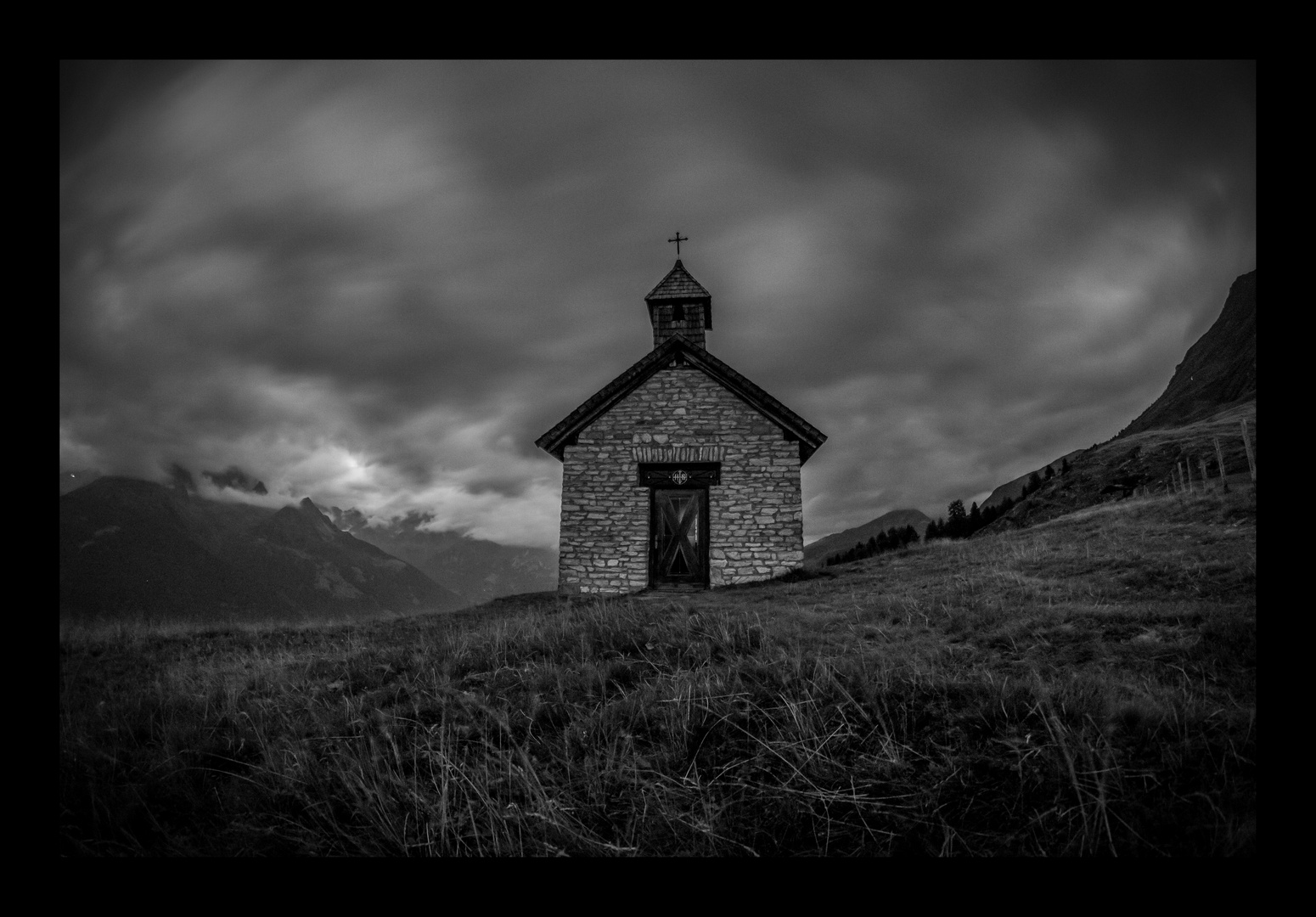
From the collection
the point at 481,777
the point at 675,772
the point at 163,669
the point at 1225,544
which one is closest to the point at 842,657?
the point at 675,772

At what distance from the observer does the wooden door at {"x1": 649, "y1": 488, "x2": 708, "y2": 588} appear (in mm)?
14156

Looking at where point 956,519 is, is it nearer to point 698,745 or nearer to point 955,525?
point 955,525

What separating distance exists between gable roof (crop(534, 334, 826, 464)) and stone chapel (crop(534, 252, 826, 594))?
0.08ft

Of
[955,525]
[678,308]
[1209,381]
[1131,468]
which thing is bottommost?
[955,525]

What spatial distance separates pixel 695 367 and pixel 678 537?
14.4 feet

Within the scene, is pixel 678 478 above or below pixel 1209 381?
below

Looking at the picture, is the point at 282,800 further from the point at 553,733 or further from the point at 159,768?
the point at 553,733

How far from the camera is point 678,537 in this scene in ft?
47.0

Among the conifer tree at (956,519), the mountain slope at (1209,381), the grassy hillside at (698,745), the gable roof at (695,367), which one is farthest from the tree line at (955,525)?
the mountain slope at (1209,381)

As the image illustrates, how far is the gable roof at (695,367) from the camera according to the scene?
14500 millimetres

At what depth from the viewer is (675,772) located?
310cm

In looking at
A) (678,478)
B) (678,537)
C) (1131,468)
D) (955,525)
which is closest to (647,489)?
(678,478)

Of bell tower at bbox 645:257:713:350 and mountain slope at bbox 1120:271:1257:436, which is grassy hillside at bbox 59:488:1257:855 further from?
mountain slope at bbox 1120:271:1257:436

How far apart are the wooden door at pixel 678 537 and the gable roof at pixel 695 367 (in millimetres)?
2520
